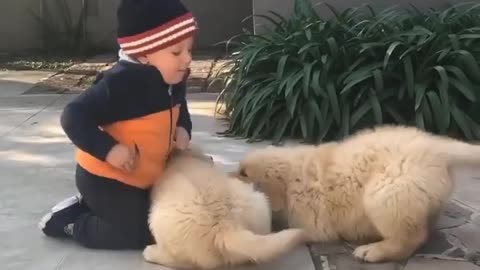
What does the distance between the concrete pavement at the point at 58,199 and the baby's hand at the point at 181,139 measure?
1.91 ft

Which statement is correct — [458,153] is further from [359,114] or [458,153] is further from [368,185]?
[359,114]

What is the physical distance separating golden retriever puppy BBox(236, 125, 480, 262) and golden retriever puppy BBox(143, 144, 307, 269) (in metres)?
0.25

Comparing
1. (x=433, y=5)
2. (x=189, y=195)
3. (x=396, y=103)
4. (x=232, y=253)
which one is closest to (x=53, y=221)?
(x=189, y=195)

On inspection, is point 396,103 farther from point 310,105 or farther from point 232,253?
point 232,253

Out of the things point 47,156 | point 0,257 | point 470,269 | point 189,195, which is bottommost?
point 47,156

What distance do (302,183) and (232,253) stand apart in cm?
73

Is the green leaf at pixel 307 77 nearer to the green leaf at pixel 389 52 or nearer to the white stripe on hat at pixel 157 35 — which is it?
the green leaf at pixel 389 52

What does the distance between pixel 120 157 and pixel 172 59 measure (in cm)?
52

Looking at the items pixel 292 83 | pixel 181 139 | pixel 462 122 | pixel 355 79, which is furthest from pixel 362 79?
pixel 181 139

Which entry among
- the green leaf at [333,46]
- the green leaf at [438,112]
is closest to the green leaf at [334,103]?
the green leaf at [333,46]

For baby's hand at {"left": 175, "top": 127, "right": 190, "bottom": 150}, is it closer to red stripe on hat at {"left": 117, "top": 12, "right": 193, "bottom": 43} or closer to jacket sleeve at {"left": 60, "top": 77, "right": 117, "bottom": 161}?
jacket sleeve at {"left": 60, "top": 77, "right": 117, "bottom": 161}

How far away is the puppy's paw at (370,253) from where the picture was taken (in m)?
3.57

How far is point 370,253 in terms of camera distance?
3.59 meters

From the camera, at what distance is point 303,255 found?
3736 mm
